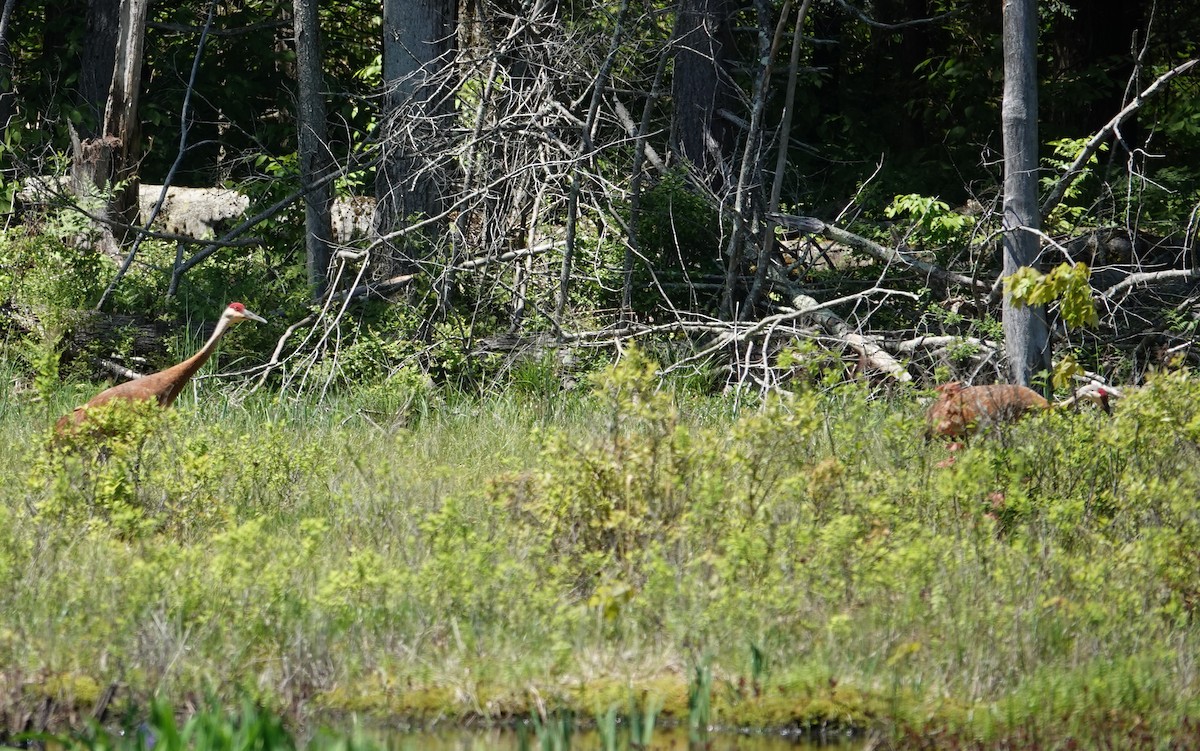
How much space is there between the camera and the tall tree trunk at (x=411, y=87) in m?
11.7

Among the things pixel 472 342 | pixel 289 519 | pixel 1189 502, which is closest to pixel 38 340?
pixel 472 342

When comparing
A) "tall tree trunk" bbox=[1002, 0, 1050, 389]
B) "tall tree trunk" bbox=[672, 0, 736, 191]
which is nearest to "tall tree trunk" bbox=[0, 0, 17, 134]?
"tall tree trunk" bbox=[672, 0, 736, 191]

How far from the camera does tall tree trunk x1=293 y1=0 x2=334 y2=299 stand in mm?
12148

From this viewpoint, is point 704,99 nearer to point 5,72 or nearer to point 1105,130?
point 1105,130

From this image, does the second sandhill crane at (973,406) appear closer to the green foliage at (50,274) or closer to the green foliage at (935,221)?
the green foliage at (935,221)

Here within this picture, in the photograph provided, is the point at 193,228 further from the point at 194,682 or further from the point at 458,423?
the point at 194,682

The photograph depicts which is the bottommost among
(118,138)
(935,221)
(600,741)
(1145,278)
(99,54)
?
(600,741)

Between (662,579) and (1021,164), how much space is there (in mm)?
Result: 5542

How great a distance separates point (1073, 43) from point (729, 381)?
6.71m

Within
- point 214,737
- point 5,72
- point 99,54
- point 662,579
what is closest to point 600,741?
point 662,579

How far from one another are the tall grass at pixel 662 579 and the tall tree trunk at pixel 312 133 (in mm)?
5316

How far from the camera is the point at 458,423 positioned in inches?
377

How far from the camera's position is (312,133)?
12062 mm

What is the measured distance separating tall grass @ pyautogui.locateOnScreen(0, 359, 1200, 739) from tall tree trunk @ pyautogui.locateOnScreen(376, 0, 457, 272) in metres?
4.92
